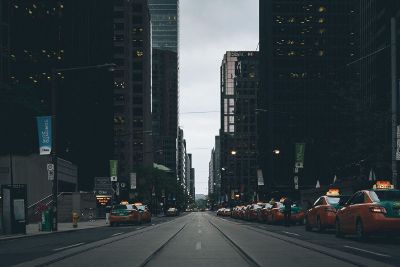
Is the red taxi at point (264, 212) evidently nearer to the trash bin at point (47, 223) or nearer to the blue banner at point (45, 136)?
the trash bin at point (47, 223)

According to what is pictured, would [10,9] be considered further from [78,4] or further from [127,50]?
[127,50]

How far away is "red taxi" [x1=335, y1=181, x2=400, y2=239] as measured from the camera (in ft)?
62.6

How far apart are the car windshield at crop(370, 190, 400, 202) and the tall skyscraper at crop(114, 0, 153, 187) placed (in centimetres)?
10871

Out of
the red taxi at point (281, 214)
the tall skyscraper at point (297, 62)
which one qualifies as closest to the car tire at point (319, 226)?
the red taxi at point (281, 214)

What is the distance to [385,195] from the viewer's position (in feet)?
65.9

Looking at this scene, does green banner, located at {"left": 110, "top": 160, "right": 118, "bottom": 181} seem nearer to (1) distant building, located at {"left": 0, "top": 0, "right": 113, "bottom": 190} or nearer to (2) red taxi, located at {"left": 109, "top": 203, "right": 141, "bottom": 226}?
(1) distant building, located at {"left": 0, "top": 0, "right": 113, "bottom": 190}

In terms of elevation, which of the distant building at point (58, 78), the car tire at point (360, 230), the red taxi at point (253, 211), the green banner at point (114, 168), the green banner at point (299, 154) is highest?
the distant building at point (58, 78)

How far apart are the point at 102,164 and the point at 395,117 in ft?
243

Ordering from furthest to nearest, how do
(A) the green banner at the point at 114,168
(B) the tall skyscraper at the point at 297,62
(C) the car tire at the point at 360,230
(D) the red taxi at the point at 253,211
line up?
(B) the tall skyscraper at the point at 297,62, (A) the green banner at the point at 114,168, (D) the red taxi at the point at 253,211, (C) the car tire at the point at 360,230

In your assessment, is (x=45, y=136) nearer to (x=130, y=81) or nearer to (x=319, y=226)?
(x=319, y=226)

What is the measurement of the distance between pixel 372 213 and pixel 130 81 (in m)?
124

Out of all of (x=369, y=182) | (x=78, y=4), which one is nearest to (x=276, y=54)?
(x=78, y=4)

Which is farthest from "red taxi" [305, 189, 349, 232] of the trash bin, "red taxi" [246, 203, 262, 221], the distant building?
the distant building

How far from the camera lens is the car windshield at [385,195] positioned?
19859 mm
